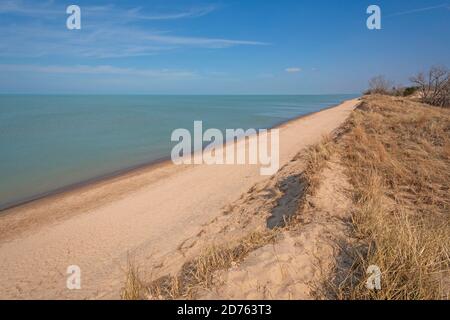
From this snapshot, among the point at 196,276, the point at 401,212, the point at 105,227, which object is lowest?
the point at 105,227

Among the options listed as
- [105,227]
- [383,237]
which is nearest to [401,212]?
[383,237]

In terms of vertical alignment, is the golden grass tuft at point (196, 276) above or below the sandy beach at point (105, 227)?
above

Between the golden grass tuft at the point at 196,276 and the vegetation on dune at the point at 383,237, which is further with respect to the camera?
the golden grass tuft at the point at 196,276

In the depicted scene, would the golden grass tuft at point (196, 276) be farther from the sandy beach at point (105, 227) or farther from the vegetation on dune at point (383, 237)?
the sandy beach at point (105, 227)

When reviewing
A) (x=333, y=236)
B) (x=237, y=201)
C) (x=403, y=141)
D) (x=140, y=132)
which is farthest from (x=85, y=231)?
(x=140, y=132)

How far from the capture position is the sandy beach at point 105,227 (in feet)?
15.1

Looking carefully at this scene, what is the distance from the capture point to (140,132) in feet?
74.7

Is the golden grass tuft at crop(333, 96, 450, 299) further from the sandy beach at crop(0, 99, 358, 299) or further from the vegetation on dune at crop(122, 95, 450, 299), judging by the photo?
the sandy beach at crop(0, 99, 358, 299)

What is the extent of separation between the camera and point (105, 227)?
249 inches

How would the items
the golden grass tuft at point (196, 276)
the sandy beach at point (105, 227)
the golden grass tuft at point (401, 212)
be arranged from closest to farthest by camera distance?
1. the golden grass tuft at point (401, 212)
2. the golden grass tuft at point (196, 276)
3. the sandy beach at point (105, 227)

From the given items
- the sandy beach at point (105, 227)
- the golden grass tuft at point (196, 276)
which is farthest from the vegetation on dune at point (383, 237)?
the sandy beach at point (105, 227)

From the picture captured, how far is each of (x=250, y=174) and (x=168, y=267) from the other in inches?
212

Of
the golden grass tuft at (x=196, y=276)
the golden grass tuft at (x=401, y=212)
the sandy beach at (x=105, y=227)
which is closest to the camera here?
the golden grass tuft at (x=401, y=212)

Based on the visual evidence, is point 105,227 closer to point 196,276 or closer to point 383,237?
point 196,276
